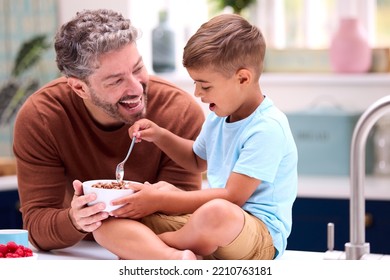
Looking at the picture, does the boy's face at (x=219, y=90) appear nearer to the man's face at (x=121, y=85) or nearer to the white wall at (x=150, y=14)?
the man's face at (x=121, y=85)

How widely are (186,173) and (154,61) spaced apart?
2.22 meters

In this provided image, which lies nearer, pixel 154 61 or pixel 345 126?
pixel 345 126

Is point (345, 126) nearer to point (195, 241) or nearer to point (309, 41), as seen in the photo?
point (309, 41)

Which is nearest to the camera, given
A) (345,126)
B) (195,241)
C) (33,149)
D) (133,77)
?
(195,241)

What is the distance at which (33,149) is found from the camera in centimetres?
227

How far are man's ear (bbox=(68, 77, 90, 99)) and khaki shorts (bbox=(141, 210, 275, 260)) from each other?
45 centimetres

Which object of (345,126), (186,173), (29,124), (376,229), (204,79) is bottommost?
(376,229)

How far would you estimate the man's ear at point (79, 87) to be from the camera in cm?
223

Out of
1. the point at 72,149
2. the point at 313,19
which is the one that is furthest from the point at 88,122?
the point at 313,19

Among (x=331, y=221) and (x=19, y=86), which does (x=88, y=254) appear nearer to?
(x=331, y=221)

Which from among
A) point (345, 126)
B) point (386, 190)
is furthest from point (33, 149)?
point (345, 126)

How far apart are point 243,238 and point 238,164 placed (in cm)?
16

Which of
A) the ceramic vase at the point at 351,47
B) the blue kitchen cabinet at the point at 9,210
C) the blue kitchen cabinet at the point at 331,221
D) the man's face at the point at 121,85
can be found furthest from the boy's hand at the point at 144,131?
the ceramic vase at the point at 351,47

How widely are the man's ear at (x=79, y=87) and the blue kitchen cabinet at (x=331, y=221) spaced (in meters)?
1.57
